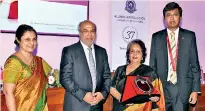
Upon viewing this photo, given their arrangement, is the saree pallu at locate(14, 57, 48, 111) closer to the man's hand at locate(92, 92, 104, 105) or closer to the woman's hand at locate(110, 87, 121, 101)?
the man's hand at locate(92, 92, 104, 105)

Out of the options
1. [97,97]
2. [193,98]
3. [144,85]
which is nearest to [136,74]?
[144,85]

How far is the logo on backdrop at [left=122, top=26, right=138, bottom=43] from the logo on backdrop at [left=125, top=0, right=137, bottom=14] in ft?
0.81

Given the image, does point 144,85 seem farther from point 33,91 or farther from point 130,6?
point 130,6

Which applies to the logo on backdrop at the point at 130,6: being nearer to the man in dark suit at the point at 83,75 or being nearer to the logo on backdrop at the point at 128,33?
the logo on backdrop at the point at 128,33

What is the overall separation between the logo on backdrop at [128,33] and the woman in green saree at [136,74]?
3.81 ft

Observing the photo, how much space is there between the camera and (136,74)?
3.10 metres

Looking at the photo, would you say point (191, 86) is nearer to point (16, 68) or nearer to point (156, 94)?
point (156, 94)

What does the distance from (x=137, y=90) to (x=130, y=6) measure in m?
1.77

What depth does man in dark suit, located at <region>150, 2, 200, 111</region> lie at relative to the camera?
10.7 ft

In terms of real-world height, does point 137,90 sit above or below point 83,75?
below

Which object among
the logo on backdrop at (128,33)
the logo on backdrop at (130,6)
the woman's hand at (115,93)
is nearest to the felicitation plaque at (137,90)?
the woman's hand at (115,93)

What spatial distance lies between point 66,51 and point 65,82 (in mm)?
310

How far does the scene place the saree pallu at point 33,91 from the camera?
2.67 m

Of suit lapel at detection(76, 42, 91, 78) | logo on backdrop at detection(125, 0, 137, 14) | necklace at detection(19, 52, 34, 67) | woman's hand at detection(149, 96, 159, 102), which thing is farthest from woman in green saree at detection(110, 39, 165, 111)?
logo on backdrop at detection(125, 0, 137, 14)
